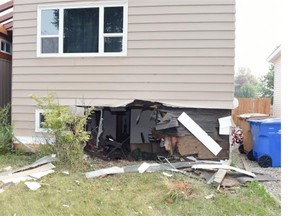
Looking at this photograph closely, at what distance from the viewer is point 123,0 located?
6.88 meters

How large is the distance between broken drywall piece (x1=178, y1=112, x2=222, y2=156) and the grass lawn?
1.64m

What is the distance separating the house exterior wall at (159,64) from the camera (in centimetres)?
662

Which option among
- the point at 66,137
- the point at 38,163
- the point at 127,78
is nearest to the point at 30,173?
the point at 38,163

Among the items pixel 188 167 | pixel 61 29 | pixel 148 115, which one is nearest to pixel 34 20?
pixel 61 29

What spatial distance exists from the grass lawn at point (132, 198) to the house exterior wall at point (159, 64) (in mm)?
2312

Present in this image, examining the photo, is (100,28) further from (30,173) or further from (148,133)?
(30,173)

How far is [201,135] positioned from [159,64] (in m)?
1.84

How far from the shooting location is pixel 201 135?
21.9ft

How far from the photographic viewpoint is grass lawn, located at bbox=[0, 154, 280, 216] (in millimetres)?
4012

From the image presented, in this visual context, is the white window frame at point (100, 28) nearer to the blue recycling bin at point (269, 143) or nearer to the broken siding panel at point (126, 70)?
→ the broken siding panel at point (126, 70)

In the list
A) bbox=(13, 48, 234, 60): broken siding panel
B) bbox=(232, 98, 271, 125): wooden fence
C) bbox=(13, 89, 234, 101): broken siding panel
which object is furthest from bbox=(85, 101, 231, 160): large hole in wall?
bbox=(232, 98, 271, 125): wooden fence

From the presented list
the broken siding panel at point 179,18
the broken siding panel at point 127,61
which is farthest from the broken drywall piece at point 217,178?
the broken siding panel at point 179,18

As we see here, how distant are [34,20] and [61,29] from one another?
0.76 metres

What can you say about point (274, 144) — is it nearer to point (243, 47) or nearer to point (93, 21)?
point (93, 21)
